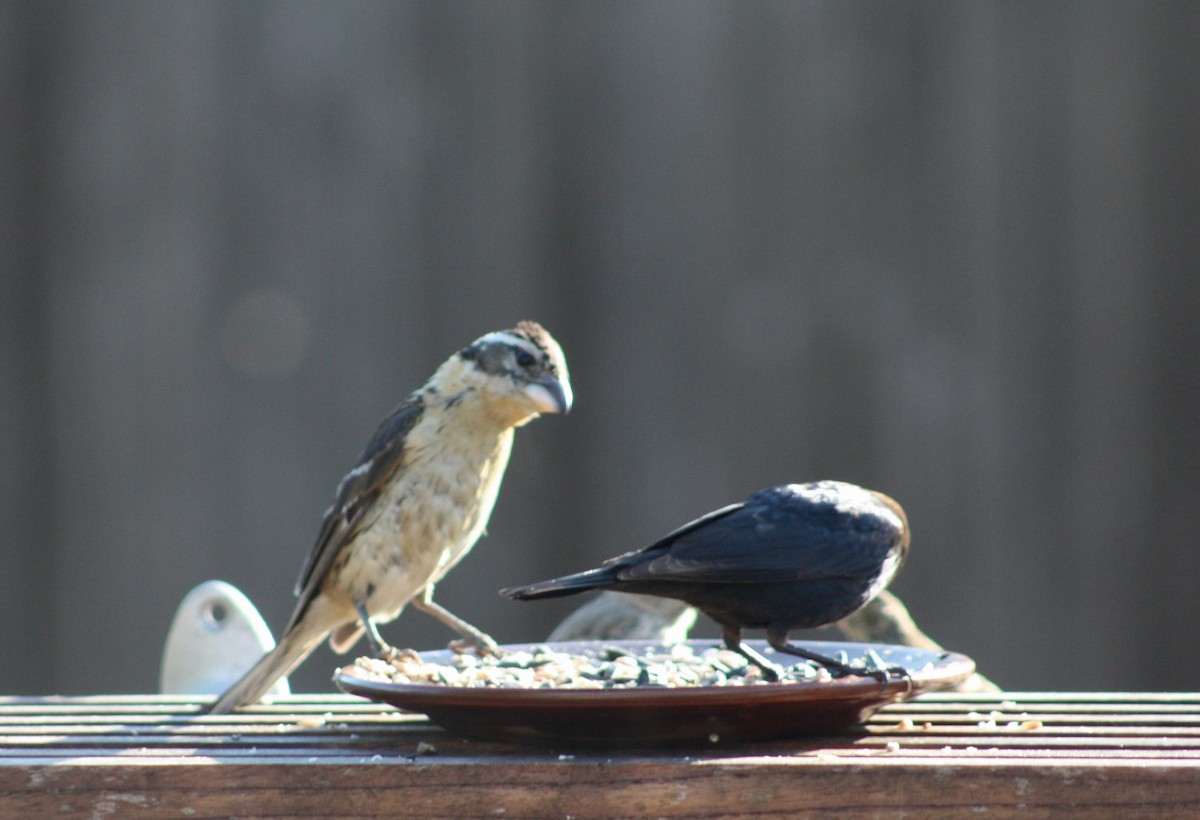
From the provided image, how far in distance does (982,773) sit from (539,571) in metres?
2.30

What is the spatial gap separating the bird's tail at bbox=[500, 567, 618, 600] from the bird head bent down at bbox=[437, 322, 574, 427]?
96cm

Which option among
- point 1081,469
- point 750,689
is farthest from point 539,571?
point 750,689

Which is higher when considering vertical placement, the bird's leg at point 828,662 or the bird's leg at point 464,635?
the bird's leg at point 828,662

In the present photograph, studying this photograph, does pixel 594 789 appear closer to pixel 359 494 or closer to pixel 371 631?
pixel 371 631

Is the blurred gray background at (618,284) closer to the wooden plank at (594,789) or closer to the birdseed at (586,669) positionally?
the birdseed at (586,669)

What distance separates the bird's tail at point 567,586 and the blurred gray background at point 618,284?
5.61 feet

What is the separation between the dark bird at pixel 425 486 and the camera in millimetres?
3348

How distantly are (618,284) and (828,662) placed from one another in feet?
6.14

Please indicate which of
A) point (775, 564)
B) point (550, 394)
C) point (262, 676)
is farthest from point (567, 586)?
point (550, 394)

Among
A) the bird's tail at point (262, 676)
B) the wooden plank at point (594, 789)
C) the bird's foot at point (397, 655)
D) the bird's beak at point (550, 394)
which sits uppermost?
the bird's beak at point (550, 394)

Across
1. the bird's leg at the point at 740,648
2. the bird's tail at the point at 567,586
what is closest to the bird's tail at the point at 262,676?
the bird's tail at the point at 567,586

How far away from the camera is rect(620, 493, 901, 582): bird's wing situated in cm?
242

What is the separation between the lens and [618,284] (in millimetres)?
4090

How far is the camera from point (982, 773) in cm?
191
